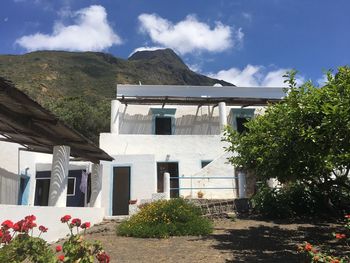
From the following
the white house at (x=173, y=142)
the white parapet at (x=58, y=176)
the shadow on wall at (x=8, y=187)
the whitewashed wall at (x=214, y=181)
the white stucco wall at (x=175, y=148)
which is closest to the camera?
the white parapet at (x=58, y=176)

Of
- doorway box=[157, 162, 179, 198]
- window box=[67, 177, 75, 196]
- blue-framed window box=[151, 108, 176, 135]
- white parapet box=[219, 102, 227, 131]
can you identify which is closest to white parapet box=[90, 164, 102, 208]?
window box=[67, 177, 75, 196]

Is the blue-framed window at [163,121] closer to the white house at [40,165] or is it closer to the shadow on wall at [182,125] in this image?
the shadow on wall at [182,125]

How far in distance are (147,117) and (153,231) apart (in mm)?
12477

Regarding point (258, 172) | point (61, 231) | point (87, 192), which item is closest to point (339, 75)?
point (258, 172)

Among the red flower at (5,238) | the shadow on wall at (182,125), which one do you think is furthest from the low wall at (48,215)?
the shadow on wall at (182,125)

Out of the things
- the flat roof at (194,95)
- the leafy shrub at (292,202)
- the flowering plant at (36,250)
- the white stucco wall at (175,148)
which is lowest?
the flowering plant at (36,250)

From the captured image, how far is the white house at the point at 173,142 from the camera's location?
18062 mm

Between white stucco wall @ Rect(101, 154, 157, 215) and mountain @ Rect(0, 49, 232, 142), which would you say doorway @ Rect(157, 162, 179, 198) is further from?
mountain @ Rect(0, 49, 232, 142)

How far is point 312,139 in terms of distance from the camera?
745 centimetres

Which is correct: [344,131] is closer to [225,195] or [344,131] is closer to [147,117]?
[225,195]

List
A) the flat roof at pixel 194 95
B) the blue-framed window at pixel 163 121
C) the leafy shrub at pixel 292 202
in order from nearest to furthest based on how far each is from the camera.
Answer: the leafy shrub at pixel 292 202 < the flat roof at pixel 194 95 < the blue-framed window at pixel 163 121

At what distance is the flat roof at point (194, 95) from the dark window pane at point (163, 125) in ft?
3.75

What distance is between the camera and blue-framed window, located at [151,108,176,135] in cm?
2281

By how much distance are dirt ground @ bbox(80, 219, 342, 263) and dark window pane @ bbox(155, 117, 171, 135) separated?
9.46 metres
